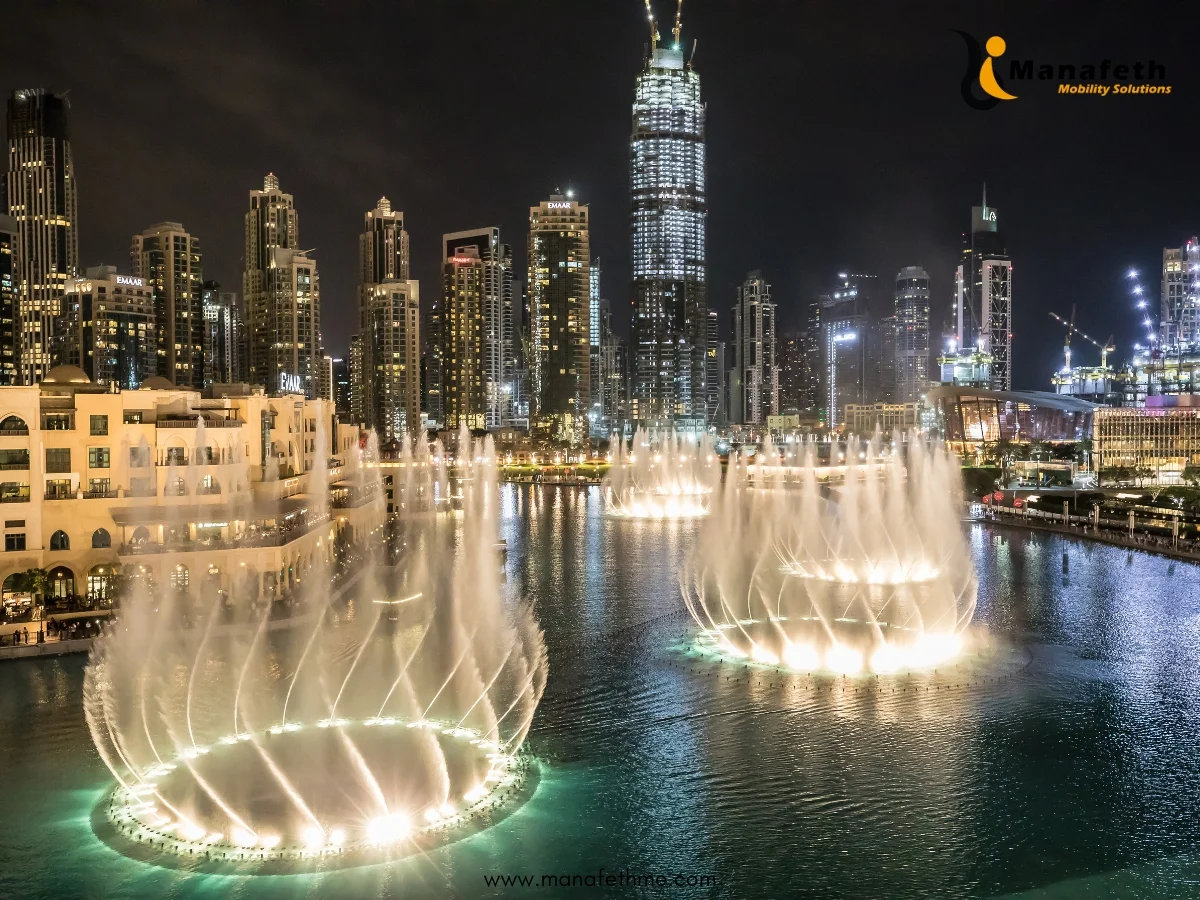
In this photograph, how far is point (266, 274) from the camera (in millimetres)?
152500

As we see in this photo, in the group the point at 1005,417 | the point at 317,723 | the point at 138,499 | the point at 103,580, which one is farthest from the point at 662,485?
the point at 317,723

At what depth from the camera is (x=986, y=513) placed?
6481 cm

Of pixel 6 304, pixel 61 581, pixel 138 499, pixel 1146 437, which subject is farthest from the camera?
pixel 6 304

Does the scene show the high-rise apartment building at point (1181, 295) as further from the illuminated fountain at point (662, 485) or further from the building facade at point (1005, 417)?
the illuminated fountain at point (662, 485)

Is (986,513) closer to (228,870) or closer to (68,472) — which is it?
(68,472)

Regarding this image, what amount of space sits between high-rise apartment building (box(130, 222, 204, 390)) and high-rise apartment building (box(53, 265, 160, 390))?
8.05 metres

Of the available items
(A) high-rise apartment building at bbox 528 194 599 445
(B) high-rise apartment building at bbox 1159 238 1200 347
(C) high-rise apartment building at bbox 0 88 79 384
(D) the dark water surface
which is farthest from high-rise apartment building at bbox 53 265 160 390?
(B) high-rise apartment building at bbox 1159 238 1200 347

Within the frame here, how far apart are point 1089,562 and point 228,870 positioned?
40.5m

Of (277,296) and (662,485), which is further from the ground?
(277,296)

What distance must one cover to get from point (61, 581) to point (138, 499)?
3640 mm

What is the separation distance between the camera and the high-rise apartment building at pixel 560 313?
151250 millimetres

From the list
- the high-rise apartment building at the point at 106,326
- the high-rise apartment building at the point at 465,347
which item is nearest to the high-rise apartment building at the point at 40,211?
the high-rise apartment building at the point at 106,326

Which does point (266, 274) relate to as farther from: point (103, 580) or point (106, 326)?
point (103, 580)

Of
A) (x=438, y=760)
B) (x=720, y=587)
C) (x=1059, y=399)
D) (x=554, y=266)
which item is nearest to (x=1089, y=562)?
(x=720, y=587)
